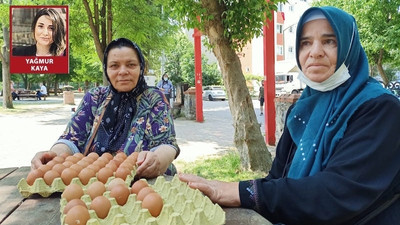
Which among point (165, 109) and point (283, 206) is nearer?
point (283, 206)

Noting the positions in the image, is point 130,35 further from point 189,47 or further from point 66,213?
point 189,47

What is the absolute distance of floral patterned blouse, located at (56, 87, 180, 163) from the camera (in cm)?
279

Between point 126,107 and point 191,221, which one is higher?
point 126,107

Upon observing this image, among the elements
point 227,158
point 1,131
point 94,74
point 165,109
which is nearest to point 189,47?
point 94,74

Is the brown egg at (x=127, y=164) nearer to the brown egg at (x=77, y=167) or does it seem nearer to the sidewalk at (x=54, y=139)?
the brown egg at (x=77, y=167)

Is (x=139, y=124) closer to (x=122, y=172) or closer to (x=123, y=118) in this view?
(x=123, y=118)

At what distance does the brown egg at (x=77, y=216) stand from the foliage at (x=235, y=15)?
14.1 feet

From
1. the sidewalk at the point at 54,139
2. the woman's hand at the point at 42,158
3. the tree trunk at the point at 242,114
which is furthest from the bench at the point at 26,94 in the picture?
the woman's hand at the point at 42,158

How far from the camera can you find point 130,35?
31.1ft

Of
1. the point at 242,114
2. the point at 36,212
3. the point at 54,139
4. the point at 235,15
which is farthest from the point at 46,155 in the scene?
the point at 54,139

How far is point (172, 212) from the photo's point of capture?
1420 millimetres

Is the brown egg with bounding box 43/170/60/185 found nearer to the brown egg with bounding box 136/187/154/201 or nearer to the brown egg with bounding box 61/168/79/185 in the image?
the brown egg with bounding box 61/168/79/185

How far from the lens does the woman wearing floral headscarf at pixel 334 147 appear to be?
5.07ft

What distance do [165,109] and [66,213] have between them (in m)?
1.57
